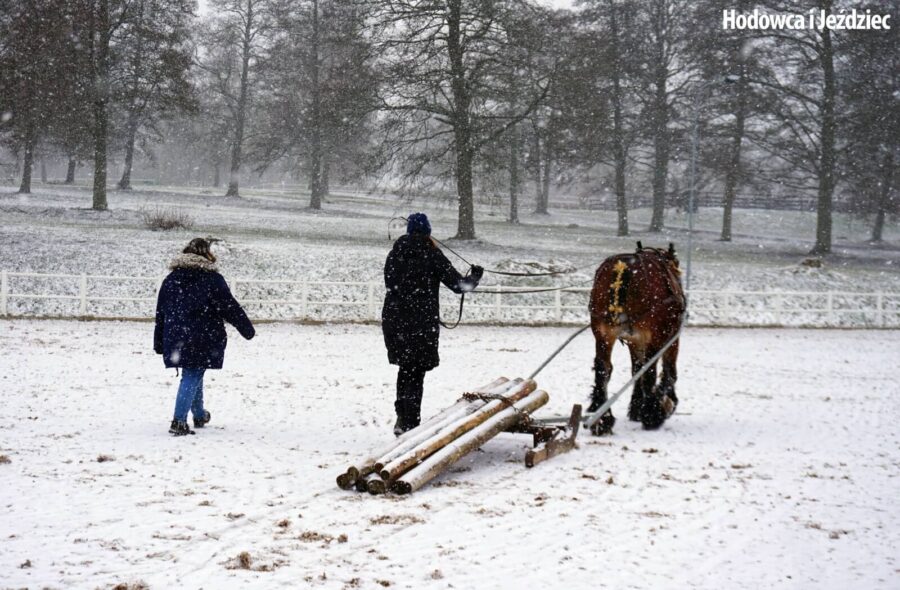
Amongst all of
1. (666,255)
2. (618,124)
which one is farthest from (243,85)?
(666,255)

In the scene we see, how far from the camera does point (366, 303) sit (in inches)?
765

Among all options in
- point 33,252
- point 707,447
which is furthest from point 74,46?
point 707,447

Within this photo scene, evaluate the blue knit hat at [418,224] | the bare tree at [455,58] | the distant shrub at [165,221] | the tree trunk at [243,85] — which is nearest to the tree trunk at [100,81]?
the distant shrub at [165,221]

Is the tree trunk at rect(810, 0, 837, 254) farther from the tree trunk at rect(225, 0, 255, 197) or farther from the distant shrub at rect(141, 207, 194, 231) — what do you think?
the tree trunk at rect(225, 0, 255, 197)

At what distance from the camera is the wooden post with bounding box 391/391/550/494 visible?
19.1 ft

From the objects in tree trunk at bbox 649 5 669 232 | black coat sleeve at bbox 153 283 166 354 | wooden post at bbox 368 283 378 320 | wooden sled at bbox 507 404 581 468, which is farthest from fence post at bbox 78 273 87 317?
tree trunk at bbox 649 5 669 232

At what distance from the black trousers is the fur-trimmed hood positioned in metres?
2.01

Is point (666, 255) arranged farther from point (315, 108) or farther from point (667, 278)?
point (315, 108)

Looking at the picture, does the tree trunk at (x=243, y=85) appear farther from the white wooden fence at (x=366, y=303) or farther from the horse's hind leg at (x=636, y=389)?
A: the horse's hind leg at (x=636, y=389)

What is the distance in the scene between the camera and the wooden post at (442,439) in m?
5.85

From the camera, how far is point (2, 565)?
4301mm

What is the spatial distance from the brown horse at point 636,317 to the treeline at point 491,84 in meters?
19.2

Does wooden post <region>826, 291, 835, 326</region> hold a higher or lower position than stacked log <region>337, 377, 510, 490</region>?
higher

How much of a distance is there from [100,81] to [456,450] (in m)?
27.2
